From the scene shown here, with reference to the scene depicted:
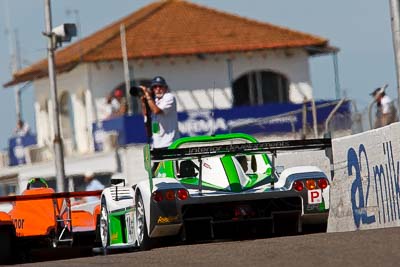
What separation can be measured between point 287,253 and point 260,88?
41.5 meters

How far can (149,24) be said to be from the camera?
180 ft

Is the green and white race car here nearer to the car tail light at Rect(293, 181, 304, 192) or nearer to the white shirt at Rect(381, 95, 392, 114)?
the car tail light at Rect(293, 181, 304, 192)

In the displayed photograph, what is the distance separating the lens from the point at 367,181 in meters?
17.8

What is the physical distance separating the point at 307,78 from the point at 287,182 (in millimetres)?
39141

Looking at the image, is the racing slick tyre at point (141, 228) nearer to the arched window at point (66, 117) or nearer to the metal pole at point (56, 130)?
the metal pole at point (56, 130)

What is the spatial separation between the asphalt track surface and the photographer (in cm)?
466

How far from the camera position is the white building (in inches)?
2055

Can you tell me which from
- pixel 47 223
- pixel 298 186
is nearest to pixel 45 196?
pixel 47 223

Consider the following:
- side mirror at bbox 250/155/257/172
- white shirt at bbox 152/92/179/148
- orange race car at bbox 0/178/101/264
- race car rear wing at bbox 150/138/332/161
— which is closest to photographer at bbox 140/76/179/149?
white shirt at bbox 152/92/179/148

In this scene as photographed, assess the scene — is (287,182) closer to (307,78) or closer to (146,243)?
(146,243)

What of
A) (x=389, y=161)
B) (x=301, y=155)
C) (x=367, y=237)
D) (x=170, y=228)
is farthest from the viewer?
(x=301, y=155)

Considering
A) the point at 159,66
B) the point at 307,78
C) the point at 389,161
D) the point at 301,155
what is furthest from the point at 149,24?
the point at 389,161

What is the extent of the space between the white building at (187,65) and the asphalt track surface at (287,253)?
119 ft

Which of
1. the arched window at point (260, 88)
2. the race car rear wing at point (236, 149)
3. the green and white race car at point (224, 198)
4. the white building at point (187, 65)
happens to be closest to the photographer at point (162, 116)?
the green and white race car at point (224, 198)
